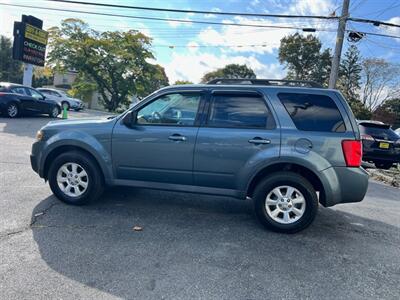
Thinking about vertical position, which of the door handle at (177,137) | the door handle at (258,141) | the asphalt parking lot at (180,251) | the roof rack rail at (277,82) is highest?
the roof rack rail at (277,82)

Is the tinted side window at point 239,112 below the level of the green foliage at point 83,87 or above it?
below

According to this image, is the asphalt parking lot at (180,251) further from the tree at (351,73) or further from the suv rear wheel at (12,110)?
the tree at (351,73)

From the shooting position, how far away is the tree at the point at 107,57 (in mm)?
Result: 31250

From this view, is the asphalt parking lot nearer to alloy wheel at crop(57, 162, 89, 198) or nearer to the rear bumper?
alloy wheel at crop(57, 162, 89, 198)

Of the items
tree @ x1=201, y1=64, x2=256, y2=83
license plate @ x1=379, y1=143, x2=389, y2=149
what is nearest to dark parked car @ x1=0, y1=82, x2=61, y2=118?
license plate @ x1=379, y1=143, x2=389, y2=149

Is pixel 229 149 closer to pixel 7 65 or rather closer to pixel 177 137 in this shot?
pixel 177 137

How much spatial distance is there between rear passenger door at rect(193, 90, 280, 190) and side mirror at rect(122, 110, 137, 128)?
3.21 feet

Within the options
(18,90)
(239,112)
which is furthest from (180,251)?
(18,90)

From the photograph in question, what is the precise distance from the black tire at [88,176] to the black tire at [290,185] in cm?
224

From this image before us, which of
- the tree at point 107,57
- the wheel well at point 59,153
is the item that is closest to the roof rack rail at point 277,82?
the wheel well at point 59,153

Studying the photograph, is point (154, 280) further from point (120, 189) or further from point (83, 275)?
point (120, 189)

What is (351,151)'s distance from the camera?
4055mm

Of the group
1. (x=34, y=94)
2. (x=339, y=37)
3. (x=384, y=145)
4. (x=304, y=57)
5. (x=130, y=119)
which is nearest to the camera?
(x=130, y=119)

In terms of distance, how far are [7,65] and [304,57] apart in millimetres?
40098
